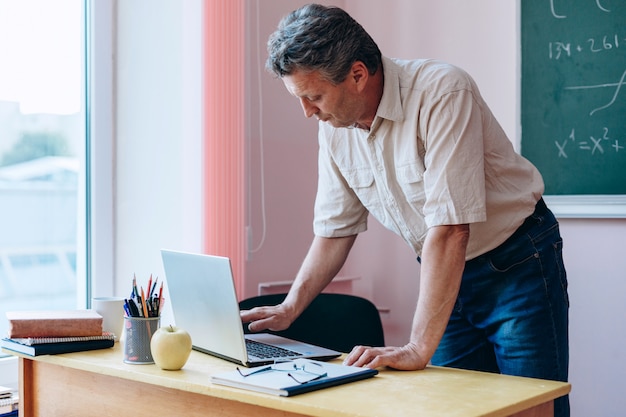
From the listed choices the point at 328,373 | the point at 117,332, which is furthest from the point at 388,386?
the point at 117,332

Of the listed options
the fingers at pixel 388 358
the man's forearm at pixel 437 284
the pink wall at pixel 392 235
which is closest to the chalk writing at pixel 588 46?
the pink wall at pixel 392 235

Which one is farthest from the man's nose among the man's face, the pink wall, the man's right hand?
the pink wall

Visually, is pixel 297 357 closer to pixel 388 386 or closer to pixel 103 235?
pixel 388 386

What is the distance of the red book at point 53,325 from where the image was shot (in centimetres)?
181

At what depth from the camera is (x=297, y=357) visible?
64.3 inches

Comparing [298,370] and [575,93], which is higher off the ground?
[575,93]

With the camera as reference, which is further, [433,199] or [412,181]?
[412,181]

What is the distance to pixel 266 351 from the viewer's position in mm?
1672

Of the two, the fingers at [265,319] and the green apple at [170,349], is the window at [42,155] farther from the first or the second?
the green apple at [170,349]

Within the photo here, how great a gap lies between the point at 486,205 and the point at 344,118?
15.2 inches

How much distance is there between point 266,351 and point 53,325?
52cm

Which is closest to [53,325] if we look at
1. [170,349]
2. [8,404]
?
[8,404]

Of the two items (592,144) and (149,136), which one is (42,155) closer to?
(149,136)

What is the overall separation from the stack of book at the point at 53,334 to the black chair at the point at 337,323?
739mm
